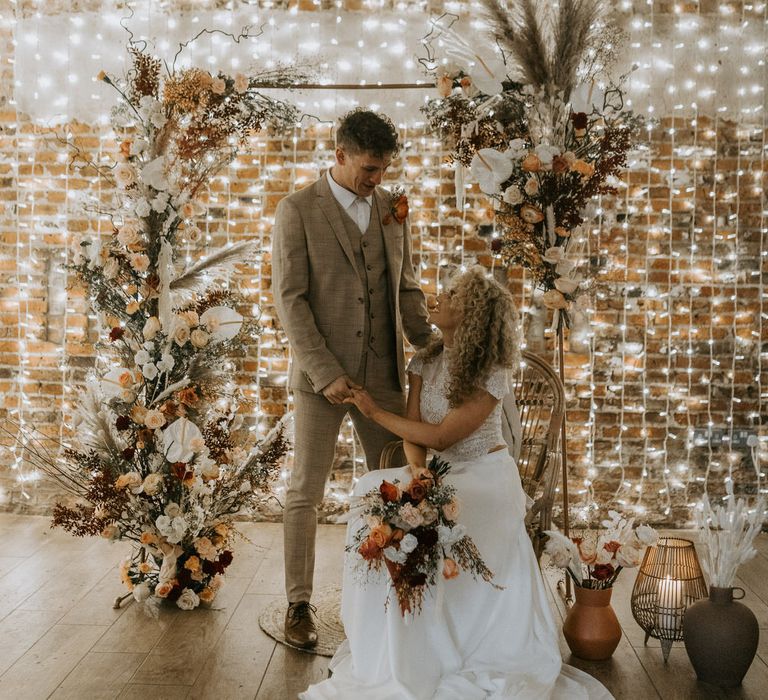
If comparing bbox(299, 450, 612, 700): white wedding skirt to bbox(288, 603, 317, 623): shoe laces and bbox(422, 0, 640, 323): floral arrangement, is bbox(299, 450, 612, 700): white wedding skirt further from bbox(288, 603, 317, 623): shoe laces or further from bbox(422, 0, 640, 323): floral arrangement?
bbox(422, 0, 640, 323): floral arrangement

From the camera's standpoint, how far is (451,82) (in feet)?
11.1

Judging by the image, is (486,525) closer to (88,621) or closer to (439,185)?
(88,621)

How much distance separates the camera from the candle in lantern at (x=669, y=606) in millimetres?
2889

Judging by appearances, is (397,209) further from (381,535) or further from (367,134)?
(381,535)

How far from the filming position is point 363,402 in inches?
110

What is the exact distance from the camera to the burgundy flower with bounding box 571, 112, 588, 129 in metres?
3.23

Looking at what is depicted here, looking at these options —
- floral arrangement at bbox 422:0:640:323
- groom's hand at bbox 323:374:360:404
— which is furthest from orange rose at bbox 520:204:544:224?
groom's hand at bbox 323:374:360:404

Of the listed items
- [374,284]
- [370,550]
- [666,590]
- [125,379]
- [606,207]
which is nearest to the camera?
[370,550]

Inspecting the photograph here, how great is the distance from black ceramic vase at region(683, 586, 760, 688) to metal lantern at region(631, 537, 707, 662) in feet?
0.50

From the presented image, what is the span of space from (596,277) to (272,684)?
258cm

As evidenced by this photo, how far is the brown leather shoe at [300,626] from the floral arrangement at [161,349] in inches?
17.4

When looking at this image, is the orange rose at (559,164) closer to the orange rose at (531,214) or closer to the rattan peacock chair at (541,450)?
the orange rose at (531,214)

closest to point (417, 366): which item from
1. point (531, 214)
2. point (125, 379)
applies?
point (531, 214)

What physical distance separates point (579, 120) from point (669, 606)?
1760mm
